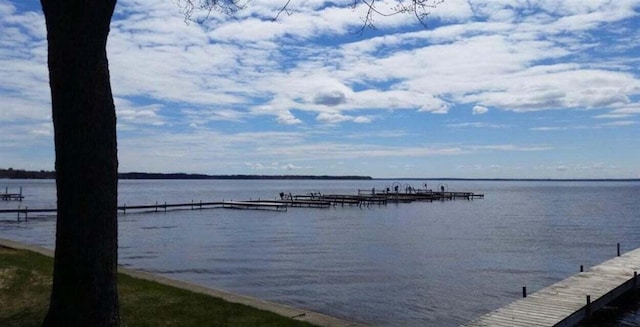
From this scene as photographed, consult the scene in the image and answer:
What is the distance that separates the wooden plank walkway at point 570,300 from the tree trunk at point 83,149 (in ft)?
25.4

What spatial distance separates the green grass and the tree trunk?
341 centimetres

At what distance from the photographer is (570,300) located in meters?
13.2

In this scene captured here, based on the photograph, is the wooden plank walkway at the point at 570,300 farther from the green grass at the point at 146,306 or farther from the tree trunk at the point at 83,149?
the tree trunk at the point at 83,149

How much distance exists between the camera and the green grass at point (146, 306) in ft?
29.2

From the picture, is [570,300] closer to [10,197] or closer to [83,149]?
[83,149]

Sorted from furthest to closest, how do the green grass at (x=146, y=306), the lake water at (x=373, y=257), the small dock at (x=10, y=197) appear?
the small dock at (x=10, y=197) < the lake water at (x=373, y=257) < the green grass at (x=146, y=306)

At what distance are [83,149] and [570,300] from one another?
38.2ft

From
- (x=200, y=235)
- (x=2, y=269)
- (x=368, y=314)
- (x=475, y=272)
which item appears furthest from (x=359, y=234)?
(x=2, y=269)

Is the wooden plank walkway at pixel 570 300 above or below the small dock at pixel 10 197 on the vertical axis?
below

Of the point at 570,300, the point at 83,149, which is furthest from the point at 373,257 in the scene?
the point at 83,149

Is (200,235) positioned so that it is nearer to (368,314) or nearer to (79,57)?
(368,314)

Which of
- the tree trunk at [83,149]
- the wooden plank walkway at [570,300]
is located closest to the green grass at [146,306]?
the tree trunk at [83,149]

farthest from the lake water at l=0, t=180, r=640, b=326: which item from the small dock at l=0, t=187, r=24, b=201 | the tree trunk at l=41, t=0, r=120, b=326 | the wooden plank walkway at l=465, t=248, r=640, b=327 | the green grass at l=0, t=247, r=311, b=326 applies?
the small dock at l=0, t=187, r=24, b=201

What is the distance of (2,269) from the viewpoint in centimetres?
1320
